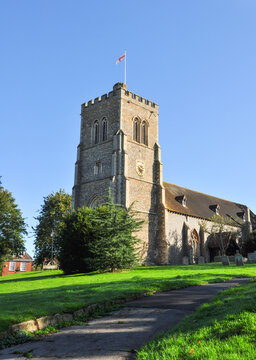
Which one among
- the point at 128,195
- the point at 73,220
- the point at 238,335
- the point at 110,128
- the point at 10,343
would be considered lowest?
the point at 10,343

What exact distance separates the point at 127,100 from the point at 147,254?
16.5 m

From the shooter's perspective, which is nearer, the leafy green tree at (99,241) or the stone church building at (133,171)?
the leafy green tree at (99,241)

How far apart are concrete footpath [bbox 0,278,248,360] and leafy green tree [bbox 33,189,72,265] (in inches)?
1487

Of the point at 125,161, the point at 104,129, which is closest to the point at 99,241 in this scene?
the point at 125,161

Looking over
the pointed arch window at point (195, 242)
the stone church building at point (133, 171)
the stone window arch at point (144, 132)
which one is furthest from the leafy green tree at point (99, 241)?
the pointed arch window at point (195, 242)

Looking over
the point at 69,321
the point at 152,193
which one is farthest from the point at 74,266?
the point at 69,321

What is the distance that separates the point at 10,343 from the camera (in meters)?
5.48

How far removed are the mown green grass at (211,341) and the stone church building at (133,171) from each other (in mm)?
25874

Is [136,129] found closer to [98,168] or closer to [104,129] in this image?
[104,129]

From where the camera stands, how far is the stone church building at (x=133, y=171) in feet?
109

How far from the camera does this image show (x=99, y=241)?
2267cm

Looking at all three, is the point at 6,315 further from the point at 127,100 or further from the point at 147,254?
the point at 127,100

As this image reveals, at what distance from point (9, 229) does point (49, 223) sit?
334 inches

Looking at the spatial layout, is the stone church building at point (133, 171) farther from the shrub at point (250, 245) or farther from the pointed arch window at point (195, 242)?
the shrub at point (250, 245)
